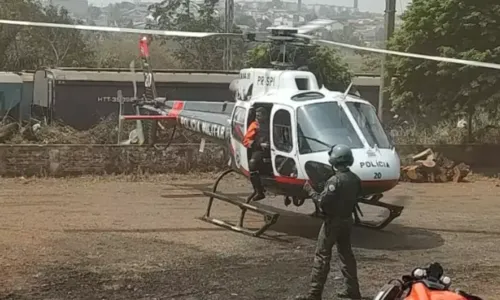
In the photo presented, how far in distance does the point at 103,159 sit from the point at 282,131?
302 inches

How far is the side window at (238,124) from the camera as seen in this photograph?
476 inches

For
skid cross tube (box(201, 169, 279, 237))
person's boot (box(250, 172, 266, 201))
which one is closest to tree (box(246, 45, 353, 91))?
skid cross tube (box(201, 169, 279, 237))

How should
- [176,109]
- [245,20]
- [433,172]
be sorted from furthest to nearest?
[245,20] < [433,172] < [176,109]

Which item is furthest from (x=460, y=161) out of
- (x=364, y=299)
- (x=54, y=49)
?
(x=54, y=49)

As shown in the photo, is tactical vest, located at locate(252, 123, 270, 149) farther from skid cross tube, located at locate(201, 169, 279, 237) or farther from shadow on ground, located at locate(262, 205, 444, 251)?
shadow on ground, located at locate(262, 205, 444, 251)

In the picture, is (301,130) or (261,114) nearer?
(301,130)

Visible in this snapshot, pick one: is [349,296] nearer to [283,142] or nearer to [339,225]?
[339,225]

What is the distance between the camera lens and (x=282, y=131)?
11164mm

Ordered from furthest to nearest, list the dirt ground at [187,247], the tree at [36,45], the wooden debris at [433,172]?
the tree at [36,45] → the wooden debris at [433,172] → the dirt ground at [187,247]

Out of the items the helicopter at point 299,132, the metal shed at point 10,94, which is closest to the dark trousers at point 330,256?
the helicopter at point 299,132

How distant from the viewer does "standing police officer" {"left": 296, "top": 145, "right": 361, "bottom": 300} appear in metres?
7.87

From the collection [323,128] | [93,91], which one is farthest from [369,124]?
[93,91]

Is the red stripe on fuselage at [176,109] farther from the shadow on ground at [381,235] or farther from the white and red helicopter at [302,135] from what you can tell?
the shadow on ground at [381,235]

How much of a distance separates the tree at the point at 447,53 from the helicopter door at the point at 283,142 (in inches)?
344
